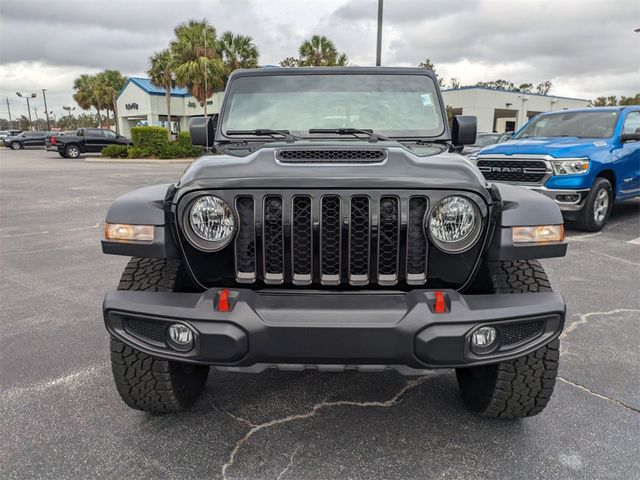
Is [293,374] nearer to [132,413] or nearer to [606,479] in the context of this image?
[132,413]

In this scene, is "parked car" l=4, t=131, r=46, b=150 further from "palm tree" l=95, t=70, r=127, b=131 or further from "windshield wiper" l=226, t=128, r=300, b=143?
"windshield wiper" l=226, t=128, r=300, b=143

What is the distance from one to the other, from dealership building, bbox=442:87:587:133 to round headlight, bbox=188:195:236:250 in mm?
34076

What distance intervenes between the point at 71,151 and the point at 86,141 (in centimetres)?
98

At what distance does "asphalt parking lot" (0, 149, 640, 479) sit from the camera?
217cm

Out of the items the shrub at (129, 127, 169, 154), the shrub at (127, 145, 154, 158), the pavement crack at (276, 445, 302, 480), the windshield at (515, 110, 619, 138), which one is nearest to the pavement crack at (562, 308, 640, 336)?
the pavement crack at (276, 445, 302, 480)

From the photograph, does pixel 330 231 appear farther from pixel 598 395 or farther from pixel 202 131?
pixel 598 395

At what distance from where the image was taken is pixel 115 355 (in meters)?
2.28

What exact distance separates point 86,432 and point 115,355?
18.9 inches

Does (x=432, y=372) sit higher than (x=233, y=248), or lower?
lower

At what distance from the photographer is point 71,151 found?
88.0 ft

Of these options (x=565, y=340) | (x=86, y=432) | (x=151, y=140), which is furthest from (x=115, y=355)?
(x=151, y=140)

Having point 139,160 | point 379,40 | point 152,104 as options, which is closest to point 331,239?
point 379,40

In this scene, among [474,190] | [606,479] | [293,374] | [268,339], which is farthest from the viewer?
[293,374]

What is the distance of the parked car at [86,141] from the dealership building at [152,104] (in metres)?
16.9
